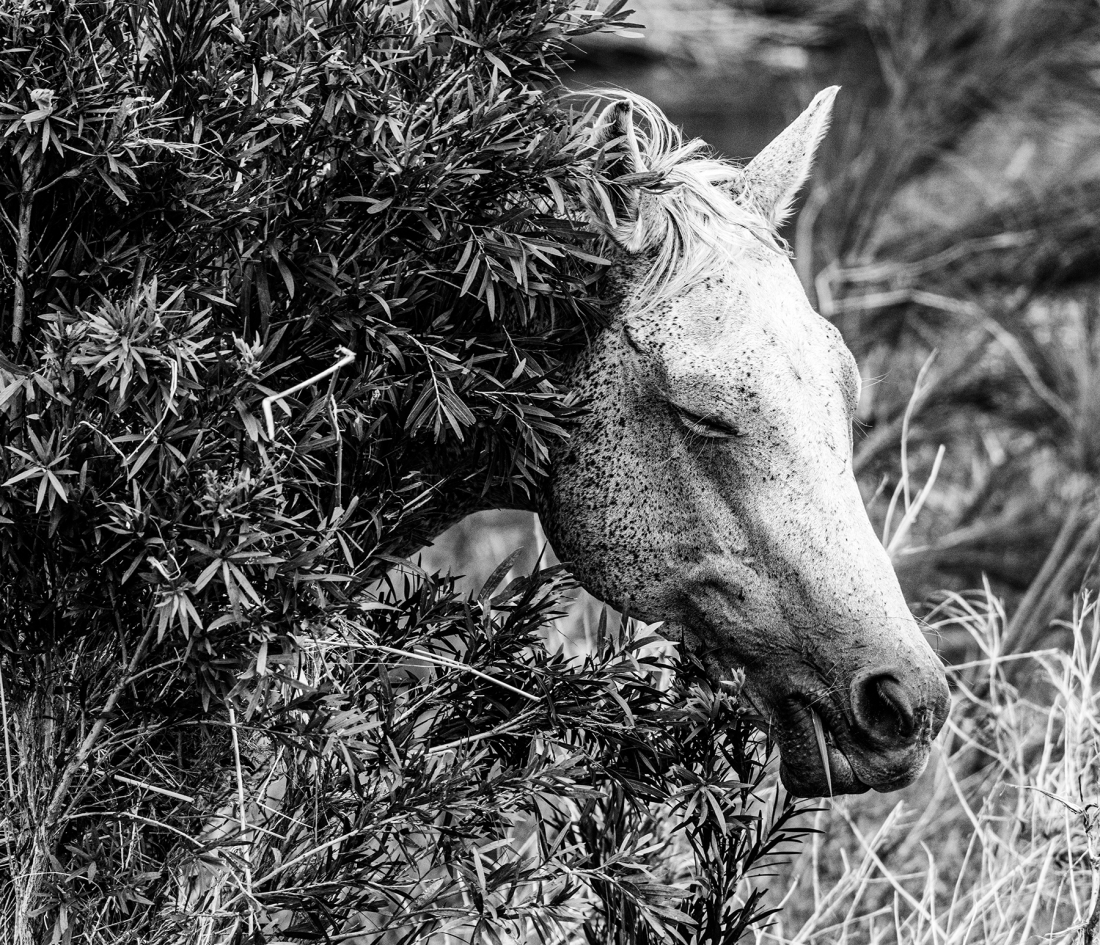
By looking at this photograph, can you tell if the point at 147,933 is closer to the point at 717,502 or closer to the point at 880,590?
the point at 717,502

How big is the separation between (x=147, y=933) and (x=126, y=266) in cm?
110

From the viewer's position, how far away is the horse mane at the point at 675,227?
2061 millimetres

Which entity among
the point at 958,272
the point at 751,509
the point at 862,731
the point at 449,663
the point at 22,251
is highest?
the point at 22,251

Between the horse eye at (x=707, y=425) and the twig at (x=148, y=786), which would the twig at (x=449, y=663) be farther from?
the horse eye at (x=707, y=425)

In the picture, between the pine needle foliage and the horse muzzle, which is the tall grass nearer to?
the horse muzzle

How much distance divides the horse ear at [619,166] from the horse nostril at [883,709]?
879 millimetres

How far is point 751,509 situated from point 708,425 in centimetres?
16

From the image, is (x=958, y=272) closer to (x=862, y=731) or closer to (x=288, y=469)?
(x=862, y=731)

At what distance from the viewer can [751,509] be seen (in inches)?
77.0

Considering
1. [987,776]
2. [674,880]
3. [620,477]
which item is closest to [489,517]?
[987,776]

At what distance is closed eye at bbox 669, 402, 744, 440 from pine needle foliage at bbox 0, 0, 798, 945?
0.21 meters

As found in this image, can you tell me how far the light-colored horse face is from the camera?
1.86 metres

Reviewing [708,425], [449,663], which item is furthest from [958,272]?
[449,663]

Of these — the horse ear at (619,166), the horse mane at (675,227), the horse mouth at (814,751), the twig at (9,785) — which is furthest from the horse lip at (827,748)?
the twig at (9,785)
